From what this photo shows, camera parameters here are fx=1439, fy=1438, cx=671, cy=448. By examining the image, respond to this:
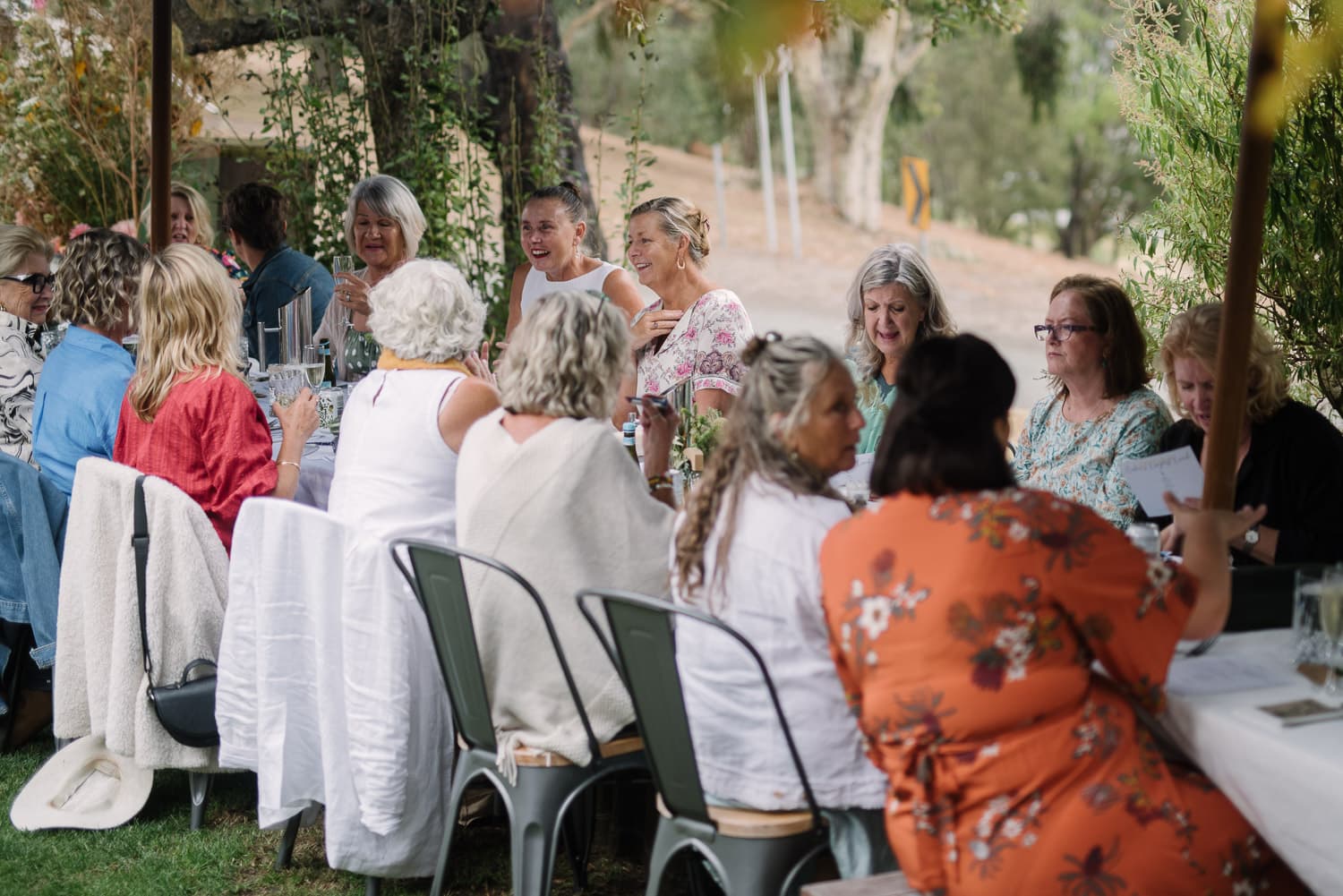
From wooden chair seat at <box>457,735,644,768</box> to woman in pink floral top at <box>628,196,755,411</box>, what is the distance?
1.82m

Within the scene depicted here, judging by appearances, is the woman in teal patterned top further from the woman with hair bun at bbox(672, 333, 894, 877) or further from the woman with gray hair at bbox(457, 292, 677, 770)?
the woman with hair bun at bbox(672, 333, 894, 877)

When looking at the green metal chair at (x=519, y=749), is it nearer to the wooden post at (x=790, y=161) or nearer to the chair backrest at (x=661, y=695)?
the chair backrest at (x=661, y=695)

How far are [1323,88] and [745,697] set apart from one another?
8.32 feet

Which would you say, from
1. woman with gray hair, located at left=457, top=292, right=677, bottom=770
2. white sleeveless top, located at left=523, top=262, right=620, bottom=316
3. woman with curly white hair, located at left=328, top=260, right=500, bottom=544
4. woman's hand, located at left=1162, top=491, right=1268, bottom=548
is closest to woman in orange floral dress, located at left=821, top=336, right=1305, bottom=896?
woman's hand, located at left=1162, top=491, right=1268, bottom=548

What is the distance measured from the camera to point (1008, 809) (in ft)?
6.69

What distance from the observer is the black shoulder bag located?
3.56m

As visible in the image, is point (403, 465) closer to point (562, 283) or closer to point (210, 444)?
point (210, 444)

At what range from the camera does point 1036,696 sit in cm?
201

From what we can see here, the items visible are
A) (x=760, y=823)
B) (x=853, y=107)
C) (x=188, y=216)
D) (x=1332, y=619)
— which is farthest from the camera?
(x=853, y=107)

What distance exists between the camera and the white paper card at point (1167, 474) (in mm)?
2904

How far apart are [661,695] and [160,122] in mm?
3646

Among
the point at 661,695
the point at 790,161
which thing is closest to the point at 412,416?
the point at 661,695

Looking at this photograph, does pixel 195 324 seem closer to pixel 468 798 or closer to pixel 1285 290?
pixel 468 798

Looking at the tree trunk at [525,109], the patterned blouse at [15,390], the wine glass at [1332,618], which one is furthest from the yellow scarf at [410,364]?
the tree trunk at [525,109]
